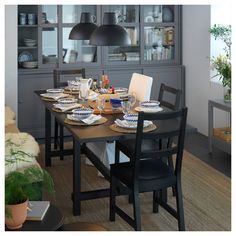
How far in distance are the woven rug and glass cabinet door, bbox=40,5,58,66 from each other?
1737 millimetres

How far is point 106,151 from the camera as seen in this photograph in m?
4.41

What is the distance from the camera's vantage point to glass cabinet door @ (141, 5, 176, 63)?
20.9 feet

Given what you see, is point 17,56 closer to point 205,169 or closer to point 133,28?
point 133,28

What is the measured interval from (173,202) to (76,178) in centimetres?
86

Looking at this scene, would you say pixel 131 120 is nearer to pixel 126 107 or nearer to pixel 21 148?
pixel 126 107

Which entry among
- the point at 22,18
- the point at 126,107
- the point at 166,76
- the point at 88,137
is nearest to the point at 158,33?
the point at 166,76

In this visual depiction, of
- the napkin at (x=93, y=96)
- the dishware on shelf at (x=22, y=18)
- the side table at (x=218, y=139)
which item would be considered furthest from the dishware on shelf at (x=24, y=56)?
the side table at (x=218, y=139)

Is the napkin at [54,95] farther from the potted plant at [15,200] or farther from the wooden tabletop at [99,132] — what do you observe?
the potted plant at [15,200]

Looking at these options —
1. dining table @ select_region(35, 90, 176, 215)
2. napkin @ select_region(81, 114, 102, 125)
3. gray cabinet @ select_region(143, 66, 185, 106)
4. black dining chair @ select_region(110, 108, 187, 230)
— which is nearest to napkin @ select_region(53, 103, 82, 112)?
dining table @ select_region(35, 90, 176, 215)

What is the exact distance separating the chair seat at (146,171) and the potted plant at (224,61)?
6.43 feet

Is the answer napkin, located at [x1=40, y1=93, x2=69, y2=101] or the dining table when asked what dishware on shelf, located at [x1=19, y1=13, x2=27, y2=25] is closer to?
napkin, located at [x1=40, y1=93, x2=69, y2=101]

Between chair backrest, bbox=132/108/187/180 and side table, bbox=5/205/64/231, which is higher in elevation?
chair backrest, bbox=132/108/187/180

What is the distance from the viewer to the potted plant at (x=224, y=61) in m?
4.92
